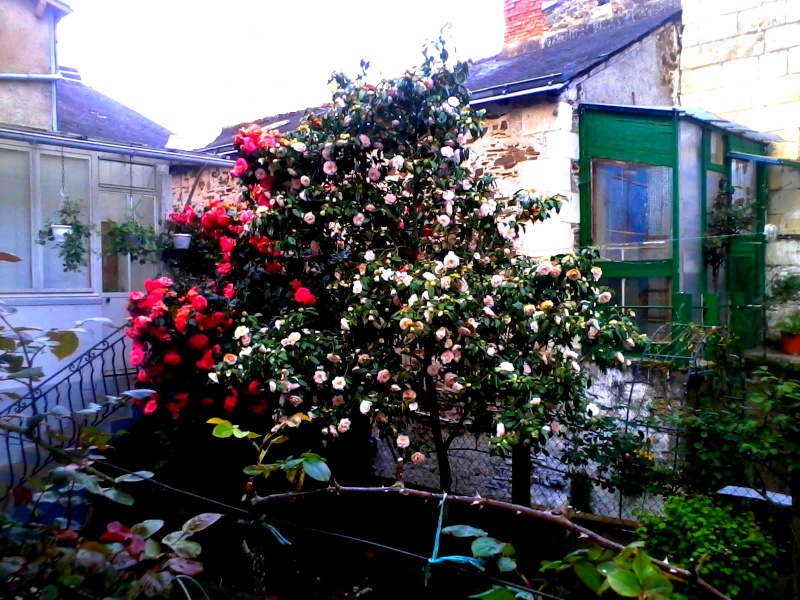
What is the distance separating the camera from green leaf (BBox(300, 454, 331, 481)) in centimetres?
183

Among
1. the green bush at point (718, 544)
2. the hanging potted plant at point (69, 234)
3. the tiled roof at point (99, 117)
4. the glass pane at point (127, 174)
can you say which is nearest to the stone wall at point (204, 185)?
the tiled roof at point (99, 117)

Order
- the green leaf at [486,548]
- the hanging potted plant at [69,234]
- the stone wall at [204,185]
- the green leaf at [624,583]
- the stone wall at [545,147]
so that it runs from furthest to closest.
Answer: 1. the stone wall at [204,185]
2. the hanging potted plant at [69,234]
3. the stone wall at [545,147]
4. the green leaf at [486,548]
5. the green leaf at [624,583]

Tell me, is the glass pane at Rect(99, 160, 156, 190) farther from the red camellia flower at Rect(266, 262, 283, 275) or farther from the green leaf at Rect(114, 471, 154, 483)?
the green leaf at Rect(114, 471, 154, 483)

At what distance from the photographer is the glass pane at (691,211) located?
21.2 ft

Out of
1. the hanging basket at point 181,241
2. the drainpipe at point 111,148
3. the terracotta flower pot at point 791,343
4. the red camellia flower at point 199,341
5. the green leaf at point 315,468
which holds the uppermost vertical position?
the drainpipe at point 111,148

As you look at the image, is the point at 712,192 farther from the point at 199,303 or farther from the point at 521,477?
the point at 199,303

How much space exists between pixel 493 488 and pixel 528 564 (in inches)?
68.6

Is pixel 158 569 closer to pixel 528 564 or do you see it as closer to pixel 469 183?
pixel 528 564

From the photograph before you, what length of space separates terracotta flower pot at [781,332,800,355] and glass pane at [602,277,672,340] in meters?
1.81

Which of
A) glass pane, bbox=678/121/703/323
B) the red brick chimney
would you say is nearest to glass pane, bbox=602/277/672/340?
glass pane, bbox=678/121/703/323

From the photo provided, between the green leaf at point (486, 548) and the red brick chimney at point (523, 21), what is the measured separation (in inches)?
343

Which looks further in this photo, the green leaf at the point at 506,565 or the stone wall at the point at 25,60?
the stone wall at the point at 25,60

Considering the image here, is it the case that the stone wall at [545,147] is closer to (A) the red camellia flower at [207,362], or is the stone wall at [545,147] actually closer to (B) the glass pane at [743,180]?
(B) the glass pane at [743,180]

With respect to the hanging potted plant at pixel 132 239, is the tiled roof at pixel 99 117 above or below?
above
